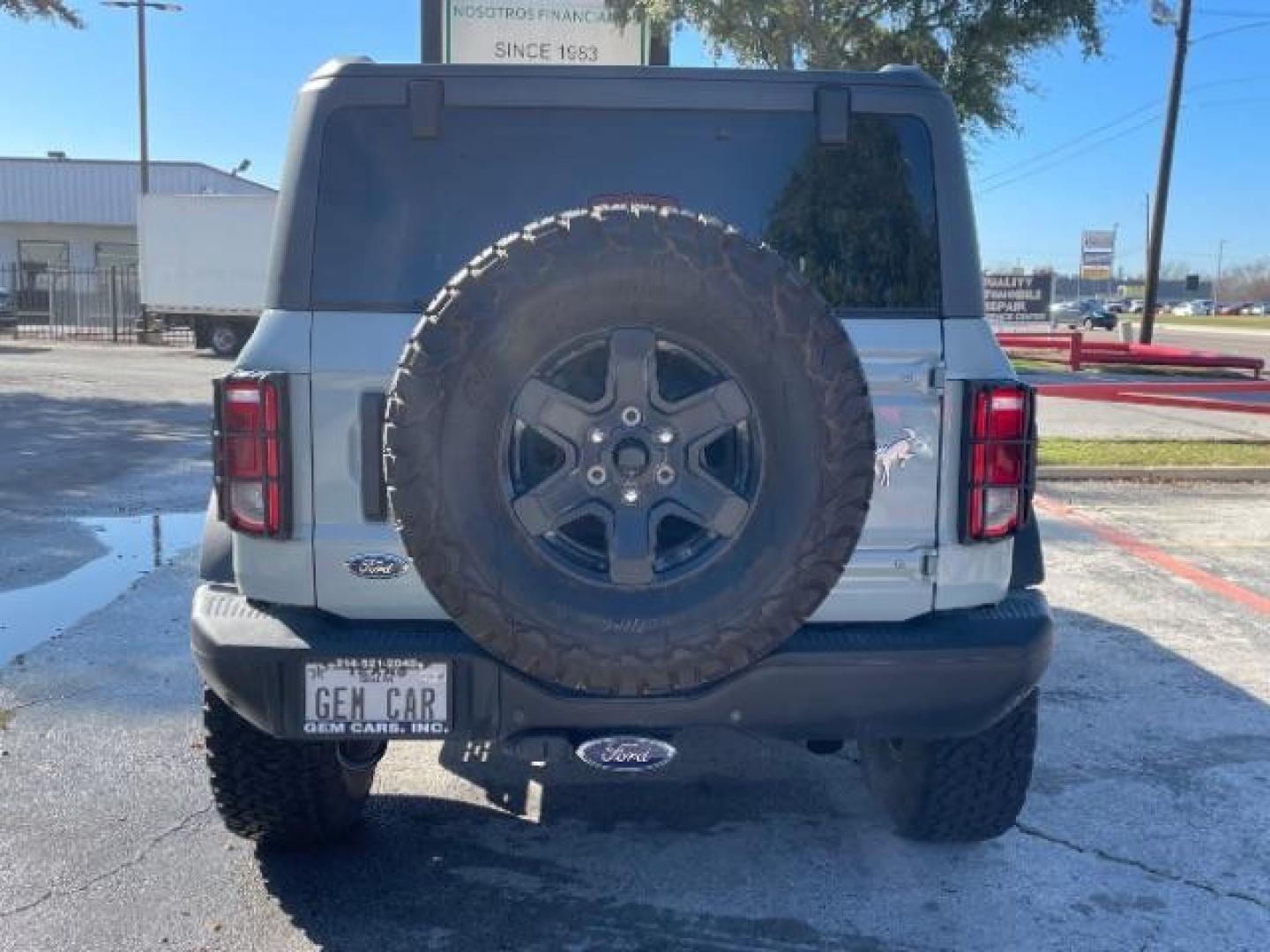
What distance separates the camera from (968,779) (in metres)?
3.53

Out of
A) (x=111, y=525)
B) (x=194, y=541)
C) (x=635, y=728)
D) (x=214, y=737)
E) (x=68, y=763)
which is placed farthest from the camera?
(x=111, y=525)

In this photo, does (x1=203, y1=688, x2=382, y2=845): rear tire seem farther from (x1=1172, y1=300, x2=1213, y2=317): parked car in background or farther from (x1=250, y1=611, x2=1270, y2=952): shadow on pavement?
(x1=1172, y1=300, x2=1213, y2=317): parked car in background

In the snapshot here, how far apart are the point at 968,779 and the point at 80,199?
46.9m

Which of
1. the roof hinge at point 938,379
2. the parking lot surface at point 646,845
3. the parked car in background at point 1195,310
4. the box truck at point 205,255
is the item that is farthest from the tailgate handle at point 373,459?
the parked car in background at point 1195,310

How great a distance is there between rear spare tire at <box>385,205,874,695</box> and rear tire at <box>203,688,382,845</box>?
0.99 m

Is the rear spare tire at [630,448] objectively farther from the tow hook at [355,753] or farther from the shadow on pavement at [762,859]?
the tow hook at [355,753]

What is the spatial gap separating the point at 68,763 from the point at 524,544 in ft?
8.06

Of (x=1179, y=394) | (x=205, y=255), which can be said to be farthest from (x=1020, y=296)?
(x=205, y=255)

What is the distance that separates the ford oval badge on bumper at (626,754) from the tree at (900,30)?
639 inches

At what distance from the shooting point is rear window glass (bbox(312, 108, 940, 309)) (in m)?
3.05

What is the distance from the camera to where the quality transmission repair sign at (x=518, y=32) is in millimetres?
11539

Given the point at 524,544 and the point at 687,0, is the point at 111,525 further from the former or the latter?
the point at 687,0

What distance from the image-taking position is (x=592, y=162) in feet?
10.3

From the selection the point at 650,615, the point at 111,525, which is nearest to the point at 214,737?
the point at 650,615
